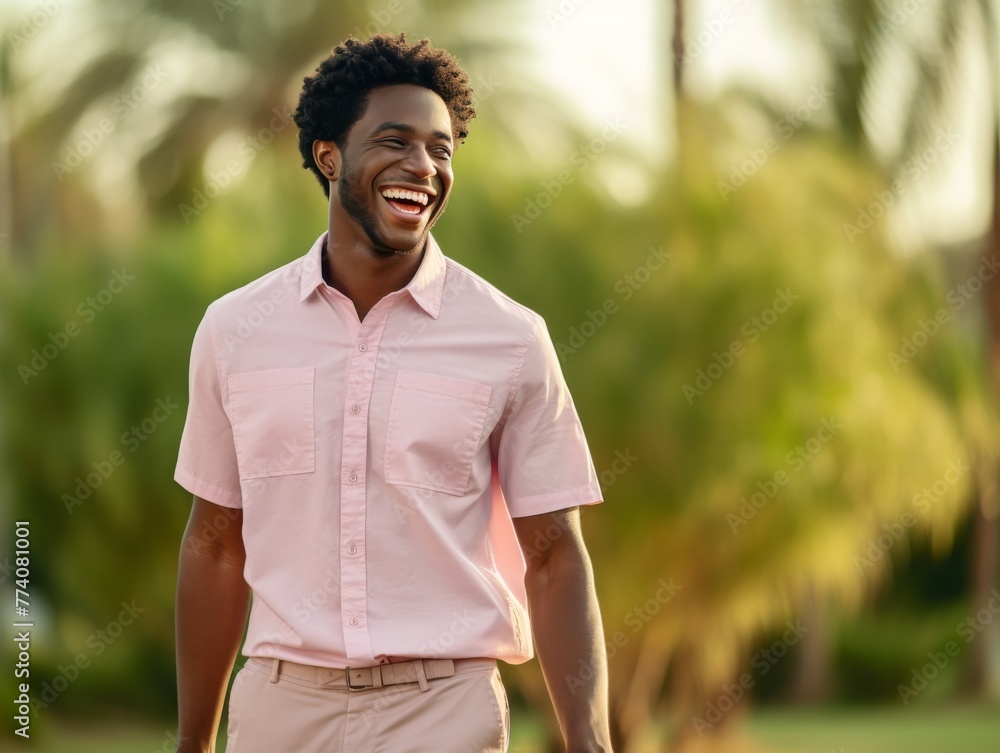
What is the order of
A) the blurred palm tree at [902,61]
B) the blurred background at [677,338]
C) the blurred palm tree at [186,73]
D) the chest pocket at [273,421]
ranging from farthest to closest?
the blurred palm tree at [186,73]
the blurred palm tree at [902,61]
the blurred background at [677,338]
the chest pocket at [273,421]

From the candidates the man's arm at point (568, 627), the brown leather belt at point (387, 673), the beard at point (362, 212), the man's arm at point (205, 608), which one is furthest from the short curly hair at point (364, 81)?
the brown leather belt at point (387, 673)

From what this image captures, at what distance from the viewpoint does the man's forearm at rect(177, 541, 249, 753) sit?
3.00 m

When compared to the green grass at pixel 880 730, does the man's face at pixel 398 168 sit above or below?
above

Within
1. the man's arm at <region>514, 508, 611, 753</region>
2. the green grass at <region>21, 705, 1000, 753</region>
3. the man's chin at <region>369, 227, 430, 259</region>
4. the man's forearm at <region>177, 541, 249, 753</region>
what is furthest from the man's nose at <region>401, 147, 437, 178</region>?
the green grass at <region>21, 705, 1000, 753</region>

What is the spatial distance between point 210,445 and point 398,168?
26.4 inches

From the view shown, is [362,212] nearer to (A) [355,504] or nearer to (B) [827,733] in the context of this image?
(A) [355,504]

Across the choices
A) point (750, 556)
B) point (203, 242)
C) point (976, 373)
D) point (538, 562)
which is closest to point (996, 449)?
point (976, 373)

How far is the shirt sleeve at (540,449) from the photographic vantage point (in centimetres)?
282

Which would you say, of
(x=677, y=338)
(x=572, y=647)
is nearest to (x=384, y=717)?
(x=572, y=647)

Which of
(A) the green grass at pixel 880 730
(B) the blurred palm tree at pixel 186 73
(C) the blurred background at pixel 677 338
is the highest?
(B) the blurred palm tree at pixel 186 73

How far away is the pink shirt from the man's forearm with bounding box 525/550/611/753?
55mm

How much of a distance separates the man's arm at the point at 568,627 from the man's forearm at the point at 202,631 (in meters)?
0.62

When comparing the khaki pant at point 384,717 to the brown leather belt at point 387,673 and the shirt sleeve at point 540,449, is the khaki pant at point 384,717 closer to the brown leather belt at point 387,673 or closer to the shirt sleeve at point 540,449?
the brown leather belt at point 387,673

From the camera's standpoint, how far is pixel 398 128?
2924 mm
